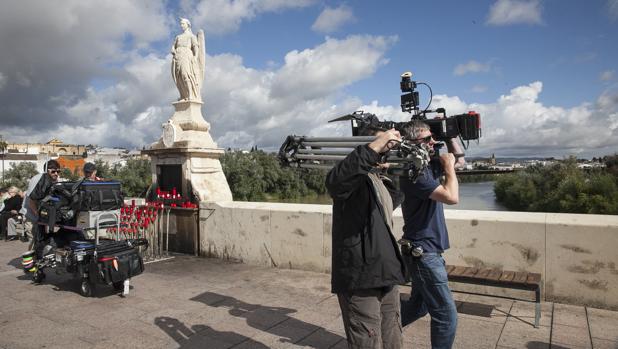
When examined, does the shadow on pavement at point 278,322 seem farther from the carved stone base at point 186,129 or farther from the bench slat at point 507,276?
the carved stone base at point 186,129

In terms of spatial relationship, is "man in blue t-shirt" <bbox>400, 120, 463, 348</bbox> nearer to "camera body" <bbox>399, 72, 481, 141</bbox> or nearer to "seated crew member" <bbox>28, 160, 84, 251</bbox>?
"camera body" <bbox>399, 72, 481, 141</bbox>

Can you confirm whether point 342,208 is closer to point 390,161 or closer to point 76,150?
point 390,161

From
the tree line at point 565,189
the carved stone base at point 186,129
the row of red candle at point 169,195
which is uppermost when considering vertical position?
the carved stone base at point 186,129

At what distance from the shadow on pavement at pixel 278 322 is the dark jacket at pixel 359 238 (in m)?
1.51

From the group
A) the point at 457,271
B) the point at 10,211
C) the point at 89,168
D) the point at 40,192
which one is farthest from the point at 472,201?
the point at 40,192

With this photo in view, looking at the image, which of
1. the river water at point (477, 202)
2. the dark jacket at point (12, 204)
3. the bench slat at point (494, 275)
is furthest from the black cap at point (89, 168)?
the river water at point (477, 202)

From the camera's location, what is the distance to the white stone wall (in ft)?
13.8

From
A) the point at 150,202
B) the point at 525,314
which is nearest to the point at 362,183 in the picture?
the point at 525,314

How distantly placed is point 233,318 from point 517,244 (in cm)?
306

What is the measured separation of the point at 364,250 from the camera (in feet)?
7.66

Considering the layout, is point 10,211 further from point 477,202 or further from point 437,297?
point 477,202

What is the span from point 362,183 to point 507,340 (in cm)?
225

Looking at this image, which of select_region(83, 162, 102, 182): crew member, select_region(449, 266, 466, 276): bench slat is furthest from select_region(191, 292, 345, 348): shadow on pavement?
select_region(83, 162, 102, 182): crew member

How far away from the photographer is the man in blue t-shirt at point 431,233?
273 cm
